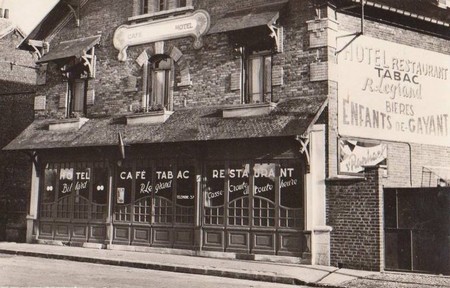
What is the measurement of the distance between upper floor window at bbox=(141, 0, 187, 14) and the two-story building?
5 cm

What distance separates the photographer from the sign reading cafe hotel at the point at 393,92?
15.9 metres

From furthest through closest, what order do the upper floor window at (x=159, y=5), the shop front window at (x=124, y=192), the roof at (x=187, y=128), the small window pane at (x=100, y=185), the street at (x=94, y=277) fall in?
the small window pane at (x=100, y=185)
the upper floor window at (x=159, y=5)
the shop front window at (x=124, y=192)
the roof at (x=187, y=128)
the street at (x=94, y=277)

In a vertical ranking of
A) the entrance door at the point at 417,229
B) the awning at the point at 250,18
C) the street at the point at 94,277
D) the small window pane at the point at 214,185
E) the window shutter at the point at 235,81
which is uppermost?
the awning at the point at 250,18

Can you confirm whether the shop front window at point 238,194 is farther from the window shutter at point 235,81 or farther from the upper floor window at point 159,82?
the upper floor window at point 159,82

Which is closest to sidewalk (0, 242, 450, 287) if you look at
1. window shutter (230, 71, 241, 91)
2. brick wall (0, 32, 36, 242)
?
window shutter (230, 71, 241, 91)

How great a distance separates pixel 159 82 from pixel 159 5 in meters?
2.55

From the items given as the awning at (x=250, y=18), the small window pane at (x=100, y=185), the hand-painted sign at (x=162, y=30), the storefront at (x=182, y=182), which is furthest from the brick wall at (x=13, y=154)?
the awning at (x=250, y=18)

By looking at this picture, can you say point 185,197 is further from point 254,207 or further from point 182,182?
point 254,207

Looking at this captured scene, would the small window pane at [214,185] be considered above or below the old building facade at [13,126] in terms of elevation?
below

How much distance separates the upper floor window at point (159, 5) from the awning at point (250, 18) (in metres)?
2.35

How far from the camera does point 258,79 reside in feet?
55.3

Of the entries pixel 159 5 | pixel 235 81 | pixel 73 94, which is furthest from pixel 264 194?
pixel 73 94

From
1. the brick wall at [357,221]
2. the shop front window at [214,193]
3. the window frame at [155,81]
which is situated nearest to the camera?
the brick wall at [357,221]

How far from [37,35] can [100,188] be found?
640 cm
